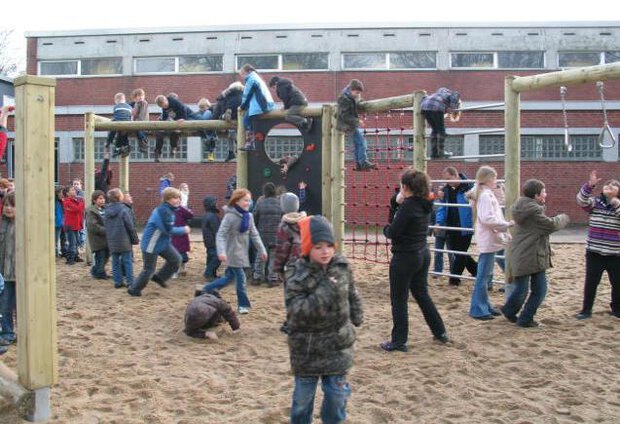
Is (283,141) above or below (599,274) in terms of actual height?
above

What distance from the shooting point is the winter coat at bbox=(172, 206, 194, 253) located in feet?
32.7

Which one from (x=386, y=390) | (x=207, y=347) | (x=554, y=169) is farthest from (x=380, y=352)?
(x=554, y=169)

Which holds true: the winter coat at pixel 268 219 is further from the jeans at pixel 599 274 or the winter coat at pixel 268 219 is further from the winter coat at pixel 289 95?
the jeans at pixel 599 274

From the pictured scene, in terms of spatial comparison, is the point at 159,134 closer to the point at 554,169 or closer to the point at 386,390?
the point at 386,390

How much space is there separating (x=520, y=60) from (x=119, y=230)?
63.0ft

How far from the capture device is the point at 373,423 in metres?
4.22

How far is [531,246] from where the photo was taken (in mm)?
6367

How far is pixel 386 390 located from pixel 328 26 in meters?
21.2

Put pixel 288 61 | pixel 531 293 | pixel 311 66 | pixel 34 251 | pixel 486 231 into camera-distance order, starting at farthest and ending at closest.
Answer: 1. pixel 288 61
2. pixel 311 66
3. pixel 486 231
4. pixel 531 293
5. pixel 34 251

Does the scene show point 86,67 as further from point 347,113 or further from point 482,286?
point 482,286

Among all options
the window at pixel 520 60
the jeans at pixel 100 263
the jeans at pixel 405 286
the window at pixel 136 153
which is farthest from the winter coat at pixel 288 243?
the window at pixel 520 60

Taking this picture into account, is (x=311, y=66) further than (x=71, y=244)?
Yes

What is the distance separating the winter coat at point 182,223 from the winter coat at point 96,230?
1.08m

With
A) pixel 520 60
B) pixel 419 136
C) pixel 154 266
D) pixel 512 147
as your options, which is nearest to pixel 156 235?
pixel 154 266
